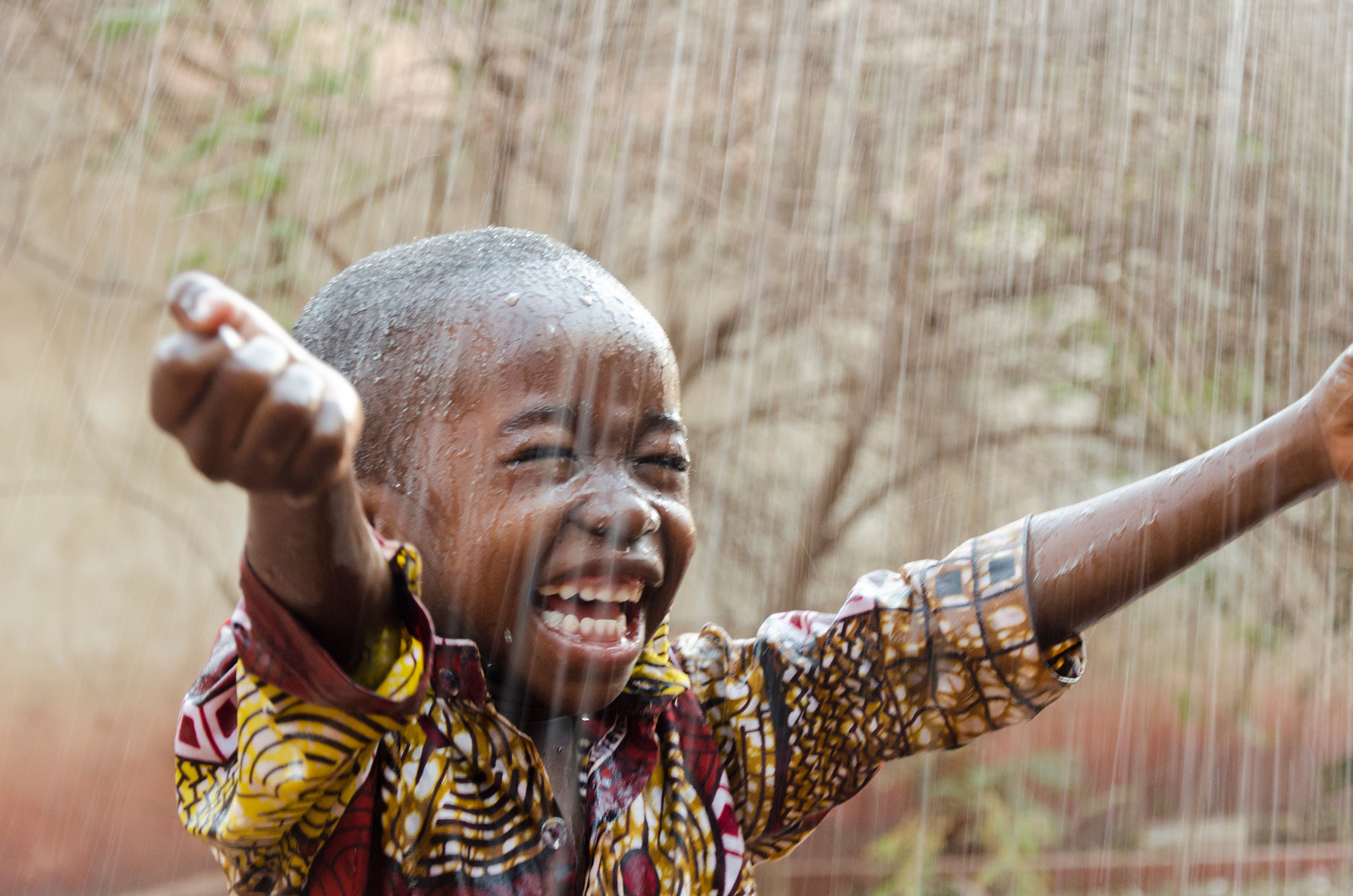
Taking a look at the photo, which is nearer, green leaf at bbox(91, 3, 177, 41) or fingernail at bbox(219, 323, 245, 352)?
fingernail at bbox(219, 323, 245, 352)

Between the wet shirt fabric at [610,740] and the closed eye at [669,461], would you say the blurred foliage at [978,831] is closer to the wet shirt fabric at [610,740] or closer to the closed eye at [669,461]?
the wet shirt fabric at [610,740]

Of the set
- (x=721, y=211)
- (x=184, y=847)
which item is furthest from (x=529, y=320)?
(x=184, y=847)

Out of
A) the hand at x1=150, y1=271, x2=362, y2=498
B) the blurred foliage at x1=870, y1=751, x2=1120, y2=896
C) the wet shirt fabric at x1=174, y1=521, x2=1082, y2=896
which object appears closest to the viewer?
the hand at x1=150, y1=271, x2=362, y2=498

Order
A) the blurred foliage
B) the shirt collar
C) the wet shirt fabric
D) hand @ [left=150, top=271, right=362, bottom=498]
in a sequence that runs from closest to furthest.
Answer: hand @ [left=150, top=271, right=362, bottom=498] → the wet shirt fabric → the shirt collar → the blurred foliage

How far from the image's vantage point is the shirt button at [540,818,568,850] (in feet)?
3.84

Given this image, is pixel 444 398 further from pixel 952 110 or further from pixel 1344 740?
pixel 1344 740

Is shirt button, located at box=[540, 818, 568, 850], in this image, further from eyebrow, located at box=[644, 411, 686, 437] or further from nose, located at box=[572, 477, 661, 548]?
eyebrow, located at box=[644, 411, 686, 437]

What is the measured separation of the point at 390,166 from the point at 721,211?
38.7 inches

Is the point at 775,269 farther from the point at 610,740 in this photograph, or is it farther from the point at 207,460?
the point at 207,460

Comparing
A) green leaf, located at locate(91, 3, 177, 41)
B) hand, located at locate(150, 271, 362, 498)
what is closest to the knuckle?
hand, located at locate(150, 271, 362, 498)

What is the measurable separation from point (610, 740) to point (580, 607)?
0.69 ft

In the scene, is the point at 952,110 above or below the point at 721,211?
above

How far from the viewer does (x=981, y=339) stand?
3.60 m

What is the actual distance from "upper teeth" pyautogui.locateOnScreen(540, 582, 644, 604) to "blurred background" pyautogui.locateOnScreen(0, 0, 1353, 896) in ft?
7.95
